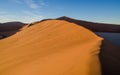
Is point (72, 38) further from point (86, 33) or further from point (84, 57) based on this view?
point (84, 57)

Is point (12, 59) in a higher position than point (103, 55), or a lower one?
lower

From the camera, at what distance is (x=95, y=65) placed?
156 inches

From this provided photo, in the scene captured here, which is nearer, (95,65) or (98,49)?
(95,65)

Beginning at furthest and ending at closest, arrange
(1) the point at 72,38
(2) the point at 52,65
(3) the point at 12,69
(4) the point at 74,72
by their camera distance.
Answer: (1) the point at 72,38 → (3) the point at 12,69 → (2) the point at 52,65 → (4) the point at 74,72

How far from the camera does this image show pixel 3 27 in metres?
30.9

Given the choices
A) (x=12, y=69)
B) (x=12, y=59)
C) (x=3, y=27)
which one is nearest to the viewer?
(x=12, y=69)

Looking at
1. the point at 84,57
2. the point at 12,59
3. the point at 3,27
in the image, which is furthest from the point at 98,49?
the point at 3,27

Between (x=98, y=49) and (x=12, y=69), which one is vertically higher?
(x=98, y=49)

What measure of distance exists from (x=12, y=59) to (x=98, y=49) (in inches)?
123

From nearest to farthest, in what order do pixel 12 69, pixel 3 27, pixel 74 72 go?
pixel 74 72, pixel 12 69, pixel 3 27

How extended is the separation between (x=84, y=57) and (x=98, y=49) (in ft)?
2.09

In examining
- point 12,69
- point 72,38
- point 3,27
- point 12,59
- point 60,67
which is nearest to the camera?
point 60,67

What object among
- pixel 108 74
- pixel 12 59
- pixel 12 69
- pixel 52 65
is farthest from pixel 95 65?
pixel 12 59

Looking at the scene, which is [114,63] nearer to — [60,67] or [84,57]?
[84,57]
